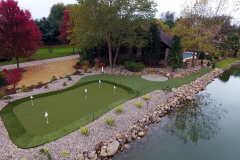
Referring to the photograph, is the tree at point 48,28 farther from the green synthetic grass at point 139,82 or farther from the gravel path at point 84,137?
the gravel path at point 84,137

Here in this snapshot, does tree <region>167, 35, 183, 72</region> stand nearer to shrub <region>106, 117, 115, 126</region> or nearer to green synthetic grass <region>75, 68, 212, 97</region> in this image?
green synthetic grass <region>75, 68, 212, 97</region>

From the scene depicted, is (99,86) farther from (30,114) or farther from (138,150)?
(138,150)

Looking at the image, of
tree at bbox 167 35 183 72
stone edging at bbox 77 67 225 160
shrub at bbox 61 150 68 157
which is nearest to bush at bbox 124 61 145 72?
tree at bbox 167 35 183 72

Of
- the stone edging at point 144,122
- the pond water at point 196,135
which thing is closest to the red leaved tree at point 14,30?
the stone edging at point 144,122

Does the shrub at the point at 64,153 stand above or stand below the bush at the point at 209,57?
below

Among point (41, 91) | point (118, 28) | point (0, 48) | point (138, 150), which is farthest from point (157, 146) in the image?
point (0, 48)

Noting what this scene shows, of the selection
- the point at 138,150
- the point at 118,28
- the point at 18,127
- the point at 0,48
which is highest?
the point at 118,28
